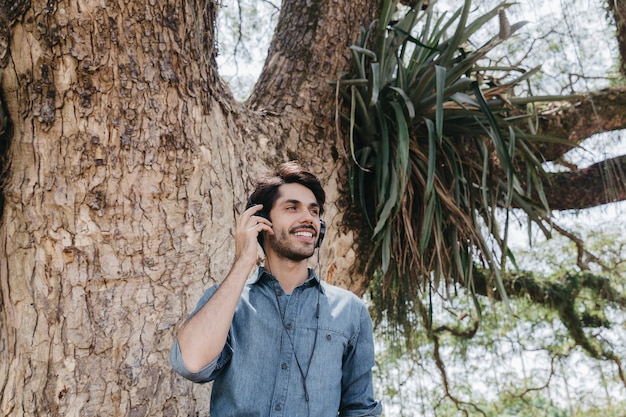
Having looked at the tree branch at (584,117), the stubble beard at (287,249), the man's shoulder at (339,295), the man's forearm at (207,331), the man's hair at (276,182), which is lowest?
the man's forearm at (207,331)

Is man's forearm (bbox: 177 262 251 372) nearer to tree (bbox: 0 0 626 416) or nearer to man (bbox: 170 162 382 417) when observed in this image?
man (bbox: 170 162 382 417)

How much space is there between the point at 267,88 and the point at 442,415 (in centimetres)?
437

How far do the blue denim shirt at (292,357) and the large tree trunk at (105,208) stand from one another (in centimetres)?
33

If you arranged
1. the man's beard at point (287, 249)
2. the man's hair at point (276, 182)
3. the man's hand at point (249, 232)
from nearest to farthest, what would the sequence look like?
the man's hand at point (249, 232) → the man's beard at point (287, 249) → the man's hair at point (276, 182)

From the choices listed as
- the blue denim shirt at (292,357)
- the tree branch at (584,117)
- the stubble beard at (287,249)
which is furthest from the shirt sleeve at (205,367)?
the tree branch at (584,117)

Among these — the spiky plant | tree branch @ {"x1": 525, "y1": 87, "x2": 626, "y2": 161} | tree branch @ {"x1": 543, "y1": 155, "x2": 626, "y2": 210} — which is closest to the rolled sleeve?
the spiky plant

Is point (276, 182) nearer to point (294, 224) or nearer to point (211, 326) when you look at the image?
point (294, 224)

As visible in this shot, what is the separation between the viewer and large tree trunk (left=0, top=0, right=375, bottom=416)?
73.4 inches

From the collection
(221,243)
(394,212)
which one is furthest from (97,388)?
(394,212)

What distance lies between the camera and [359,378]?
69.6 inches

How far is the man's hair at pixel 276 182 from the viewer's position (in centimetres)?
193

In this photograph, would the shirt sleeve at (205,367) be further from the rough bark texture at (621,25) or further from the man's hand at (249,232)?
the rough bark texture at (621,25)

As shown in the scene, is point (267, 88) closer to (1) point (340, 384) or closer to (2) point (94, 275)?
(2) point (94, 275)

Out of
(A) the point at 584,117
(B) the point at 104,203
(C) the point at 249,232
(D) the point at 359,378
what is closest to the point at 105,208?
(B) the point at 104,203
